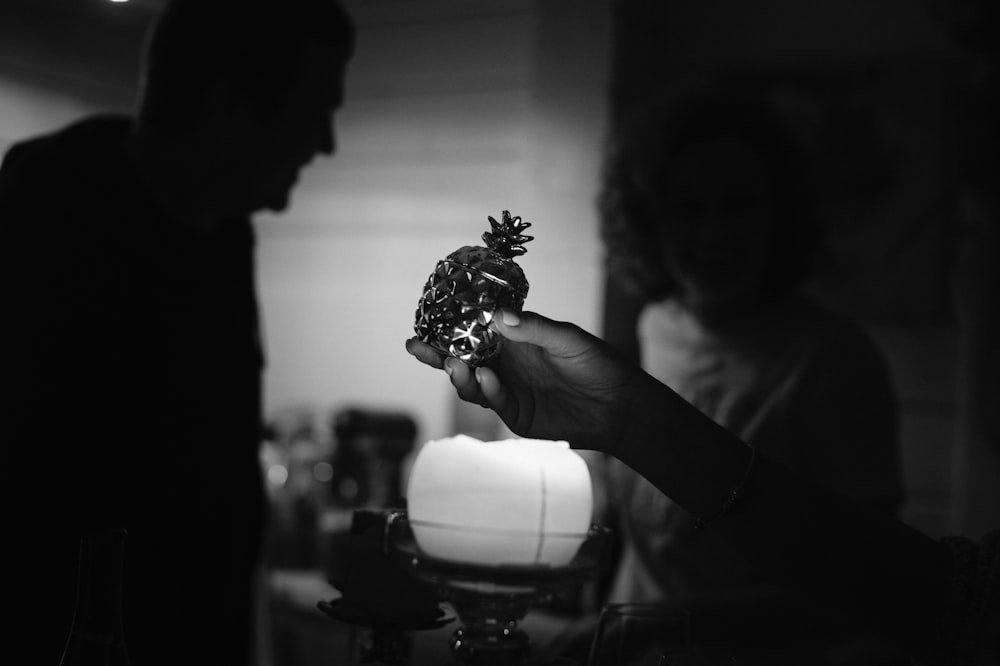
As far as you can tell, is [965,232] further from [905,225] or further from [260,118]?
[260,118]

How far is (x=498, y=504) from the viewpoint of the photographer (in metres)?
0.57

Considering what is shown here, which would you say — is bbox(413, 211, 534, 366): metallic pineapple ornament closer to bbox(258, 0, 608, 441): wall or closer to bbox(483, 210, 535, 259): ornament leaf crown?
bbox(483, 210, 535, 259): ornament leaf crown

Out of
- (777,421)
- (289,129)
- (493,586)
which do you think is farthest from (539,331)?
(289,129)

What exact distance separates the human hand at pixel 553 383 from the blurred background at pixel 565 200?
1062 millimetres

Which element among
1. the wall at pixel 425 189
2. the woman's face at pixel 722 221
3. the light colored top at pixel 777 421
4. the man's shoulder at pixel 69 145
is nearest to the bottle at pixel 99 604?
the man's shoulder at pixel 69 145

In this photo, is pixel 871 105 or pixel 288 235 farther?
pixel 288 235

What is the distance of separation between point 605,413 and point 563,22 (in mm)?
1871

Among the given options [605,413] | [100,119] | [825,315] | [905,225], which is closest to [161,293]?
[100,119]

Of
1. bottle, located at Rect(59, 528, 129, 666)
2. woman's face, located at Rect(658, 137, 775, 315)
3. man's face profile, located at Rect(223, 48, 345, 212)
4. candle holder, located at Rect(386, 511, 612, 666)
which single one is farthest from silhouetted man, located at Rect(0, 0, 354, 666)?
woman's face, located at Rect(658, 137, 775, 315)

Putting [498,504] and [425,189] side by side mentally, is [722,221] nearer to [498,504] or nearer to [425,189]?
[498,504]

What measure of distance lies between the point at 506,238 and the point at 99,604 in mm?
361

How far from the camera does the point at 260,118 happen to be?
4.13 ft

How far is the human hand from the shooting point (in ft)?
1.95

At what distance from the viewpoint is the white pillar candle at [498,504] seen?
565 millimetres
